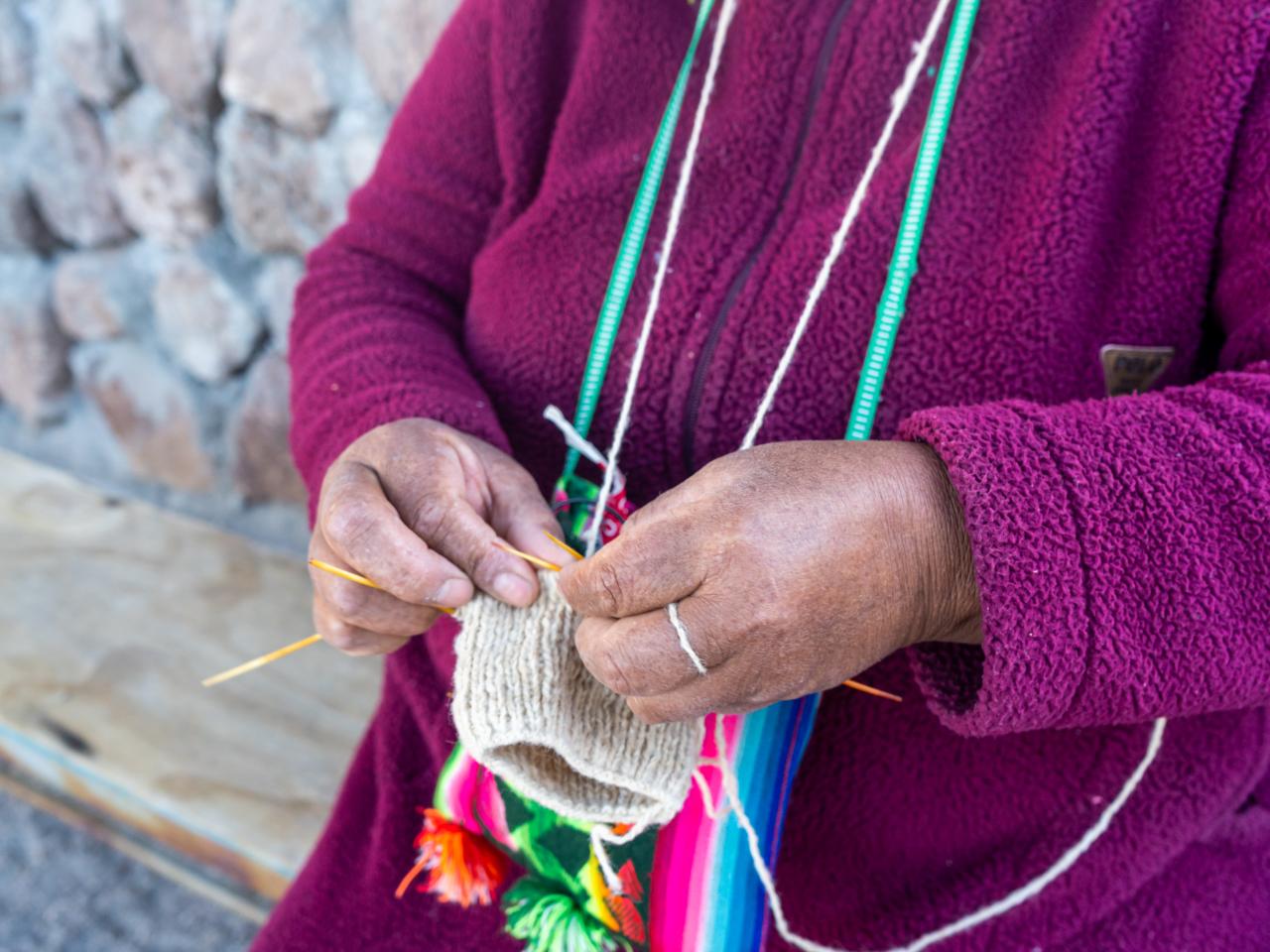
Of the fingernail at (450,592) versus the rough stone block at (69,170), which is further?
the rough stone block at (69,170)

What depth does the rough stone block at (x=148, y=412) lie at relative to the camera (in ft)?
6.01

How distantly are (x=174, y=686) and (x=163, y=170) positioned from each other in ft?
2.86

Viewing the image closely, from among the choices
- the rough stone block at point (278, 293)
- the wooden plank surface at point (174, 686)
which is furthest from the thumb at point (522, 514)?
the rough stone block at point (278, 293)

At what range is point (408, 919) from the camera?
831 mm

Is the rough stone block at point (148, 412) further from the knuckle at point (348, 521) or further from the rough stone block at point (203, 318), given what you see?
the knuckle at point (348, 521)

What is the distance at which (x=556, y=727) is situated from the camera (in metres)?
0.59

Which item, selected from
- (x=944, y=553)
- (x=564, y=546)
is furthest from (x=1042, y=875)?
(x=564, y=546)

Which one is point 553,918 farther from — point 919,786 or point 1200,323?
point 1200,323

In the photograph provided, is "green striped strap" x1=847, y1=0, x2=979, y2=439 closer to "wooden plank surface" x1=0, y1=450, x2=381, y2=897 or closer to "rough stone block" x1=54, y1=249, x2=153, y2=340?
"wooden plank surface" x1=0, y1=450, x2=381, y2=897

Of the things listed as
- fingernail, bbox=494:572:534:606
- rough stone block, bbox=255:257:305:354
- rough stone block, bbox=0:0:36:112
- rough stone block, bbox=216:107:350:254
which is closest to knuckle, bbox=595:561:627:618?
fingernail, bbox=494:572:534:606

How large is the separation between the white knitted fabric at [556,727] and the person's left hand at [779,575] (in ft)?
0.19

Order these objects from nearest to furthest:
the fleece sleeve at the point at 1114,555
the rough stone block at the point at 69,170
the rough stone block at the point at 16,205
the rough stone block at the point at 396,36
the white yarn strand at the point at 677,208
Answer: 1. the fleece sleeve at the point at 1114,555
2. the white yarn strand at the point at 677,208
3. the rough stone block at the point at 396,36
4. the rough stone block at the point at 69,170
5. the rough stone block at the point at 16,205

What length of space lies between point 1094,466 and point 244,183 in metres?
1.46

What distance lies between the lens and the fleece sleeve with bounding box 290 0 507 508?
2.66ft
